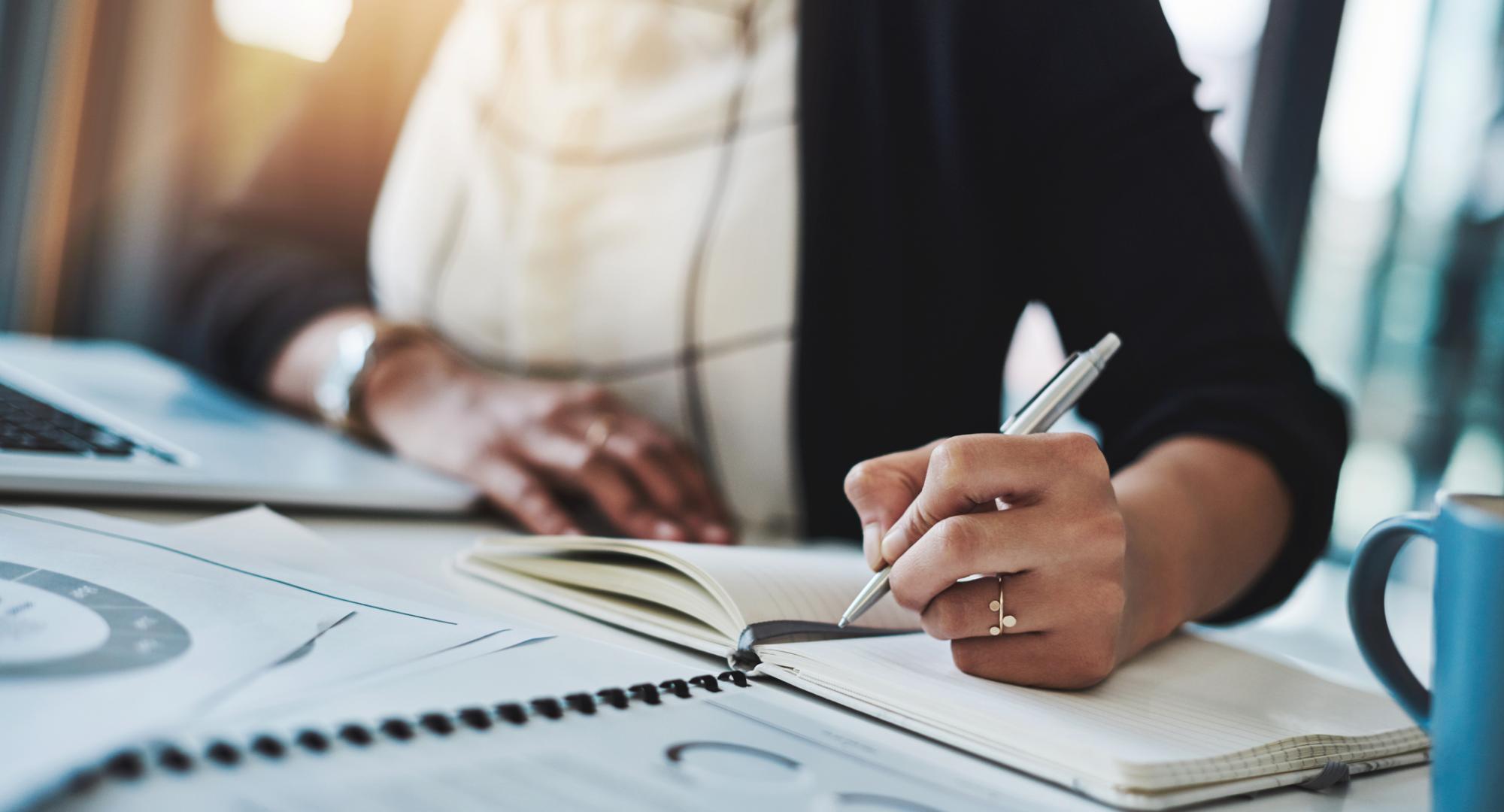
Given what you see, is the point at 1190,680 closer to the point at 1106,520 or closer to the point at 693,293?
the point at 1106,520

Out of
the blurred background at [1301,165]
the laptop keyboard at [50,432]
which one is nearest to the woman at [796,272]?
the laptop keyboard at [50,432]

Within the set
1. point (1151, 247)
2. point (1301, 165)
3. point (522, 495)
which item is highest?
point (1301, 165)

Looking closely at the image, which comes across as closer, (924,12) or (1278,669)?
(1278,669)

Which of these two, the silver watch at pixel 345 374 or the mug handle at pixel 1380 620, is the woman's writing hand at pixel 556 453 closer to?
the silver watch at pixel 345 374

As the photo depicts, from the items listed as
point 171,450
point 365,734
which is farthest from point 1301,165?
point 365,734

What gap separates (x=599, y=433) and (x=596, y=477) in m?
0.03

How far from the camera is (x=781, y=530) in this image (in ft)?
2.49

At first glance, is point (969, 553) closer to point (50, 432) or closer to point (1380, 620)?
point (1380, 620)

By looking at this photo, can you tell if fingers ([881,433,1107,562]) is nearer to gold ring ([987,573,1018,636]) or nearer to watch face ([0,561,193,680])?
gold ring ([987,573,1018,636])

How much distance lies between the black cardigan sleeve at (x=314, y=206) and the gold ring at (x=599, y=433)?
0.37 meters

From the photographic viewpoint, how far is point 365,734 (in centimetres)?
25

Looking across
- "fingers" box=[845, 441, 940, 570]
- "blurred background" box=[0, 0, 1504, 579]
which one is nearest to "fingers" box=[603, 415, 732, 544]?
"fingers" box=[845, 441, 940, 570]

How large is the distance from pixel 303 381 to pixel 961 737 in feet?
2.34

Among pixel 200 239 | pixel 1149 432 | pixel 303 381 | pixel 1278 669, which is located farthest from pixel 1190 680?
pixel 200 239
